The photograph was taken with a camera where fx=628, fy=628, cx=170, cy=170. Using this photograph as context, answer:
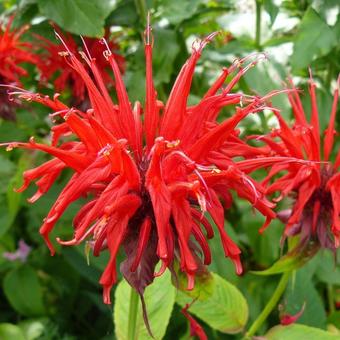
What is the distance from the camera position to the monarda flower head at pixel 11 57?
1215 mm

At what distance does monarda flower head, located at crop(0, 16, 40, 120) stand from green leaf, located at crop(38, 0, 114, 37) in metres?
0.14

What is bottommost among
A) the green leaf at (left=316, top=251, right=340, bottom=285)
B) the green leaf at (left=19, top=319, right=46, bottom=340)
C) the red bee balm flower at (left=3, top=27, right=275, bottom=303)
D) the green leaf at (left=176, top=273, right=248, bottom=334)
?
the green leaf at (left=316, top=251, right=340, bottom=285)

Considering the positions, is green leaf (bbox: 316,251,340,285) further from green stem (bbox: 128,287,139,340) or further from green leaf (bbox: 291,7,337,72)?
green stem (bbox: 128,287,139,340)

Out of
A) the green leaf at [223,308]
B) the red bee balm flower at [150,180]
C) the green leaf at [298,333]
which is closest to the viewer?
the red bee balm flower at [150,180]

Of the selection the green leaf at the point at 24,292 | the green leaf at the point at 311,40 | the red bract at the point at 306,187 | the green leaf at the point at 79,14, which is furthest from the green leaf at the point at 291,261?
the green leaf at the point at 24,292

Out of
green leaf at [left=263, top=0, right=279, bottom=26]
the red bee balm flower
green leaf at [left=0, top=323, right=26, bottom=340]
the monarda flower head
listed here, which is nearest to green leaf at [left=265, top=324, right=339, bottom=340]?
the red bee balm flower

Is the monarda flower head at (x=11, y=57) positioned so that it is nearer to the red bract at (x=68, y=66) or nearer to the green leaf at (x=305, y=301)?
the red bract at (x=68, y=66)

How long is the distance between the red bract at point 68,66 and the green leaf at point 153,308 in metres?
0.45

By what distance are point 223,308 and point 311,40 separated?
510 mm

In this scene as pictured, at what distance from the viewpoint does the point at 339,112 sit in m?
1.32

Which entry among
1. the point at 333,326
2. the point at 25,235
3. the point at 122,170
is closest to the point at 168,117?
the point at 122,170

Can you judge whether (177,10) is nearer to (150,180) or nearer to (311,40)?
(311,40)

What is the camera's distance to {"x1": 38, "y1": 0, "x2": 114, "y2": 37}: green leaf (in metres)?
1.08

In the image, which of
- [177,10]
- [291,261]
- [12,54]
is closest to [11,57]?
[12,54]
